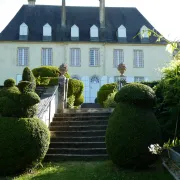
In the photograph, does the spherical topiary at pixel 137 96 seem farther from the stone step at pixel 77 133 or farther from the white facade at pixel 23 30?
the white facade at pixel 23 30

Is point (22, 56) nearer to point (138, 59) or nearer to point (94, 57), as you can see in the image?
point (94, 57)

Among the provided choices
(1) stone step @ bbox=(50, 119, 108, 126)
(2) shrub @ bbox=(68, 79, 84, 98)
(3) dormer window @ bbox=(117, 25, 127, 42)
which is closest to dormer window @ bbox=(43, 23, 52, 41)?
(3) dormer window @ bbox=(117, 25, 127, 42)

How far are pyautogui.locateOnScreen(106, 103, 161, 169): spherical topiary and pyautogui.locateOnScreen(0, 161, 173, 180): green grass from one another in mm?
223

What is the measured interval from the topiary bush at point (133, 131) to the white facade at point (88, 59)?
1917 centimetres

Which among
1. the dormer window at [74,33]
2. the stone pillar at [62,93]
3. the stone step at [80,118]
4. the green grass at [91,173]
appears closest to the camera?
the green grass at [91,173]

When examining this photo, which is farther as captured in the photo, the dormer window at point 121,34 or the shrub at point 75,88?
the dormer window at point 121,34

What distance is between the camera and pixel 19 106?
7.29 metres

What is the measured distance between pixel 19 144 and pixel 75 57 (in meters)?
20.6

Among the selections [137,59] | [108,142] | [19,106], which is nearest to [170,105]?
[108,142]

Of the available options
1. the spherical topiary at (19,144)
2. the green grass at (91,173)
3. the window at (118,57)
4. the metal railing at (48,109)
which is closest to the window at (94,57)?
the window at (118,57)

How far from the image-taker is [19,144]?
6855 mm

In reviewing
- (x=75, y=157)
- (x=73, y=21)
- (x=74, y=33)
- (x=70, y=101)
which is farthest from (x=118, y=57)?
(x=75, y=157)

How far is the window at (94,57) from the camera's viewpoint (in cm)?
2722

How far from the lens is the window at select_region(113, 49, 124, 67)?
27294 millimetres
